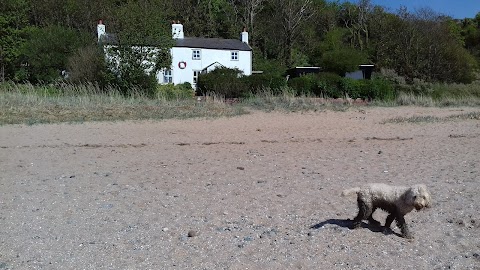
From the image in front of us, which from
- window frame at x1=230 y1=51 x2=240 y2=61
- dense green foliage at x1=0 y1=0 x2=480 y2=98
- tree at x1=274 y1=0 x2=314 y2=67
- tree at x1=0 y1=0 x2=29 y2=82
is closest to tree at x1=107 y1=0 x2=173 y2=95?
dense green foliage at x1=0 y1=0 x2=480 y2=98

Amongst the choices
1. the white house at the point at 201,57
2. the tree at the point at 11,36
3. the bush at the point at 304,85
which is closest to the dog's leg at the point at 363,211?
the bush at the point at 304,85

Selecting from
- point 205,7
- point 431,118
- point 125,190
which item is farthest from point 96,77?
point 205,7

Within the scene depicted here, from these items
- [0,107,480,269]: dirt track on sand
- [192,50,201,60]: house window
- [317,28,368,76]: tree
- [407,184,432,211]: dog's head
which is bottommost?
[0,107,480,269]: dirt track on sand

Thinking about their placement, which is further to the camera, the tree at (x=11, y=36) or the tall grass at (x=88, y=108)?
the tree at (x=11, y=36)

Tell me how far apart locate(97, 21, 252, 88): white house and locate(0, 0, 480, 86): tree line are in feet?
8.93

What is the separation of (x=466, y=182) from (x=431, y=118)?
9.99 m

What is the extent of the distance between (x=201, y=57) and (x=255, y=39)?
11.5 m

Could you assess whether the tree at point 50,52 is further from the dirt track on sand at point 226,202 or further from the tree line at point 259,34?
the dirt track on sand at point 226,202

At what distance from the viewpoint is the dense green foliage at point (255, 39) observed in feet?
77.7

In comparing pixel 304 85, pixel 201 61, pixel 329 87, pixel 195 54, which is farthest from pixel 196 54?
pixel 329 87

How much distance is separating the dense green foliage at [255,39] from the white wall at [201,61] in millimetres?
3100

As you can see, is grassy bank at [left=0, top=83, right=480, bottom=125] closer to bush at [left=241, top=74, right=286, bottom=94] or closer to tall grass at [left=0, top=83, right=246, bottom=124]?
tall grass at [left=0, top=83, right=246, bottom=124]

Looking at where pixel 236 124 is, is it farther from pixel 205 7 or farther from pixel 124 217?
pixel 205 7

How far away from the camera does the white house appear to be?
40.9 m
